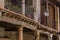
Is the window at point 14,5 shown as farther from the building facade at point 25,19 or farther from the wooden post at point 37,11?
the wooden post at point 37,11

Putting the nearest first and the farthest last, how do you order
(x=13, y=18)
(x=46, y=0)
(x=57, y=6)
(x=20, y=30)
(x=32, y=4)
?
1. (x=13, y=18)
2. (x=20, y=30)
3. (x=32, y=4)
4. (x=46, y=0)
5. (x=57, y=6)

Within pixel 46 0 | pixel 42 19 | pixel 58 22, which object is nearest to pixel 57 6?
pixel 58 22

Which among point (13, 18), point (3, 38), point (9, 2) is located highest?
point (9, 2)

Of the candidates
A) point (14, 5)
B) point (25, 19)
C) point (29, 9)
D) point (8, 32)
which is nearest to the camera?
point (14, 5)

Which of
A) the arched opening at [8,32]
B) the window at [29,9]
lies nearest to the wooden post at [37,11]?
the window at [29,9]

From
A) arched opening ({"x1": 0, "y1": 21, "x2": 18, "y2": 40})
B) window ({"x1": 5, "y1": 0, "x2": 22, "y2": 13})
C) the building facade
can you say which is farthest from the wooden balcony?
arched opening ({"x1": 0, "y1": 21, "x2": 18, "y2": 40})

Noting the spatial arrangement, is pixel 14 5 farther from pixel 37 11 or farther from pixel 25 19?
pixel 37 11

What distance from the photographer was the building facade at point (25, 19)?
13073 mm

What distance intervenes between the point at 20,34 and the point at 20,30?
22 cm

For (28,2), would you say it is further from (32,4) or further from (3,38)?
(3,38)

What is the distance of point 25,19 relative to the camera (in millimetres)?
14938

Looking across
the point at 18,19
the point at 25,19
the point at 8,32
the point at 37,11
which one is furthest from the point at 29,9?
the point at 18,19

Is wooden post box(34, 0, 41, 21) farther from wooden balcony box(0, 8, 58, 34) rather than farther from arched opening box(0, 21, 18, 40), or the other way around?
arched opening box(0, 21, 18, 40)

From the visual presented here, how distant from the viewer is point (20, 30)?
47.5ft
